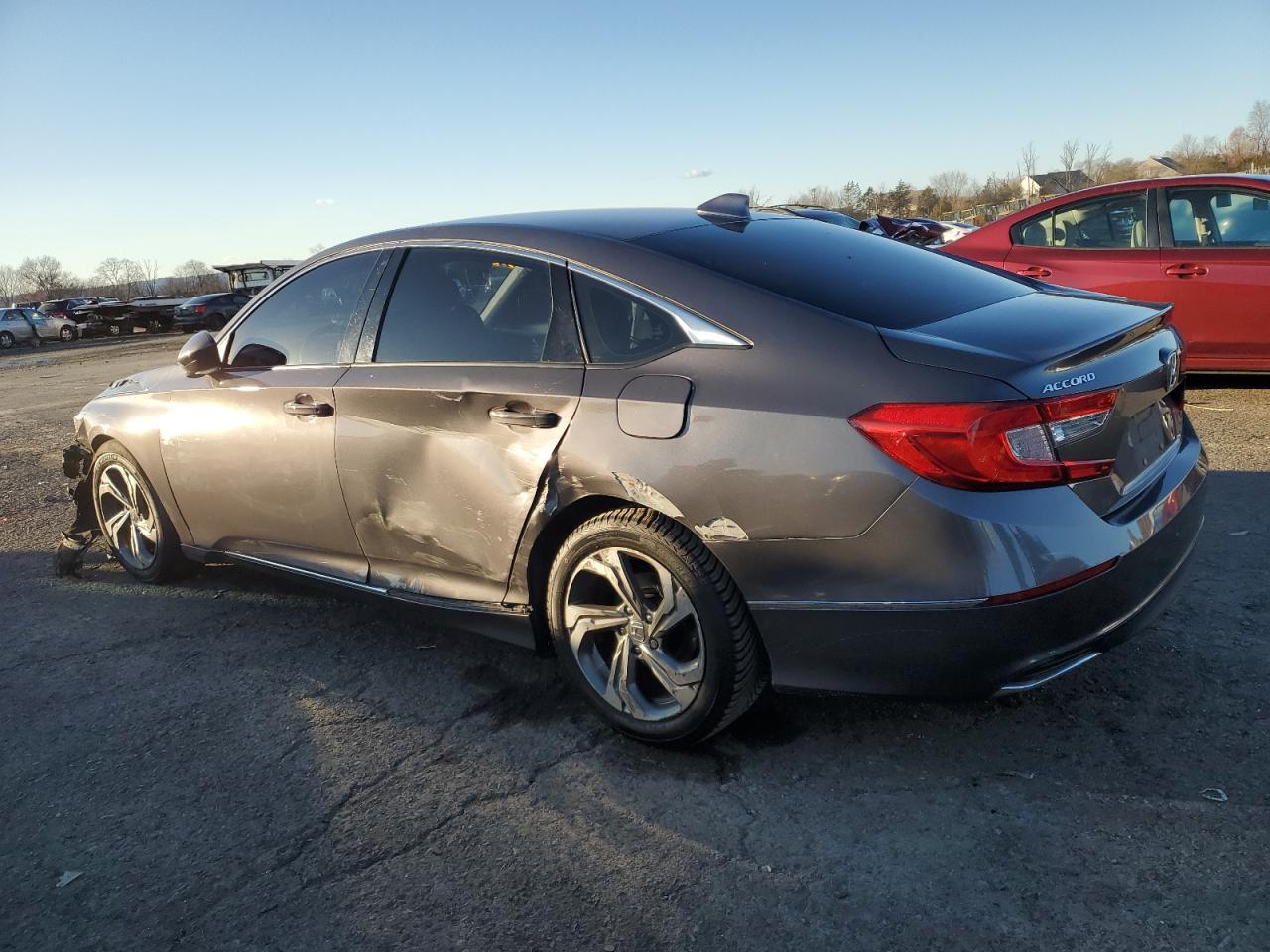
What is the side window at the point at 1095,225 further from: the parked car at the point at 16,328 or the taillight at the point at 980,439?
the parked car at the point at 16,328

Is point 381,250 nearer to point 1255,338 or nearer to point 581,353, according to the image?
point 581,353

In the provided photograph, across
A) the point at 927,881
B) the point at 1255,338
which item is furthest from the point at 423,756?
the point at 1255,338

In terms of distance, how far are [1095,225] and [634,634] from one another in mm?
5897

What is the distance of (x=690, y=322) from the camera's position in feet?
9.00

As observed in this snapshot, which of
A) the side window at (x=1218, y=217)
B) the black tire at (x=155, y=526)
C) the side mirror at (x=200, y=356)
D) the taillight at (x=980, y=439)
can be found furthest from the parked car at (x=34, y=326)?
the taillight at (x=980, y=439)

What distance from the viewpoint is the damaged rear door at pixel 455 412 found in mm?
3006

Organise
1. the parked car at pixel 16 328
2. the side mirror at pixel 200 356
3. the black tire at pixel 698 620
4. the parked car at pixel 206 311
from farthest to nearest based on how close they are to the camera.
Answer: the parked car at pixel 16 328 < the parked car at pixel 206 311 < the side mirror at pixel 200 356 < the black tire at pixel 698 620

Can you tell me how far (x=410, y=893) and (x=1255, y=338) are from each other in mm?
6426

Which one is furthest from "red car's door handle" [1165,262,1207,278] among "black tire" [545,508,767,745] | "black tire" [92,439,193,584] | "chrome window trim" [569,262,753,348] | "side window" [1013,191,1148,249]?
"black tire" [92,439,193,584]

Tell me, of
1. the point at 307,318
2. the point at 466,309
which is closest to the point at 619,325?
the point at 466,309

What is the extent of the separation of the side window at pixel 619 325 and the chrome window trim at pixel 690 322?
0.01m

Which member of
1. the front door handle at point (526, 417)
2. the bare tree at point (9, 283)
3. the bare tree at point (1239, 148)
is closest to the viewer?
the front door handle at point (526, 417)

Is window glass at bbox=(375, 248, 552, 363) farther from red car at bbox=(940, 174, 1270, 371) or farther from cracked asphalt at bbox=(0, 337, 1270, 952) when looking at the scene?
red car at bbox=(940, 174, 1270, 371)

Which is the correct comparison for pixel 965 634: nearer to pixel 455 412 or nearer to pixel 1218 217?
pixel 455 412
